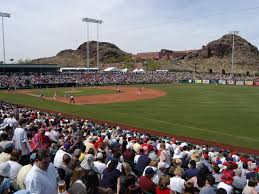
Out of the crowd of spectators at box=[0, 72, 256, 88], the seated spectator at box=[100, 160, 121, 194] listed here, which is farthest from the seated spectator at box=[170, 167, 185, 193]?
the crowd of spectators at box=[0, 72, 256, 88]

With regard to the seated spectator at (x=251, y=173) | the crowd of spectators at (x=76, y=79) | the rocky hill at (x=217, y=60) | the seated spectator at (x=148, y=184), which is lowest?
the seated spectator at (x=251, y=173)

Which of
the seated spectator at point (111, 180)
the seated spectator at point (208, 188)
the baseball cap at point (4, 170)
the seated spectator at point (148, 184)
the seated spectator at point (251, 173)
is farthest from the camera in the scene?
the seated spectator at point (251, 173)

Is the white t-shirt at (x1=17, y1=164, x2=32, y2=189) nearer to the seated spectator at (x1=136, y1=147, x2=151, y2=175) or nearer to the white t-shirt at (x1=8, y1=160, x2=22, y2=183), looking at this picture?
the white t-shirt at (x1=8, y1=160, x2=22, y2=183)

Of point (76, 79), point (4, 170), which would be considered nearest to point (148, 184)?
point (4, 170)

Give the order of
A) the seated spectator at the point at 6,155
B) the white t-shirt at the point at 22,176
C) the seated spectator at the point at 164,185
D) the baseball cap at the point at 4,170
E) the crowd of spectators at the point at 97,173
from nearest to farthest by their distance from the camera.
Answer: the crowd of spectators at the point at 97,173, the baseball cap at the point at 4,170, the white t-shirt at the point at 22,176, the seated spectator at the point at 164,185, the seated spectator at the point at 6,155

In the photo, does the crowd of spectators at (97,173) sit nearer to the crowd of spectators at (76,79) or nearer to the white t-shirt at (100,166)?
the white t-shirt at (100,166)

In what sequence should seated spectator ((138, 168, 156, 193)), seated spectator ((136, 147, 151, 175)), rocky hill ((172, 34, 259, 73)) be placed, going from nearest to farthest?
seated spectator ((138, 168, 156, 193)), seated spectator ((136, 147, 151, 175)), rocky hill ((172, 34, 259, 73))

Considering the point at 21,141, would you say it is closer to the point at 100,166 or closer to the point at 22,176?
the point at 100,166

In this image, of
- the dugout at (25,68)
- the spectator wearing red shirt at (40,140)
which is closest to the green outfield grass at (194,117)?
the spectator wearing red shirt at (40,140)

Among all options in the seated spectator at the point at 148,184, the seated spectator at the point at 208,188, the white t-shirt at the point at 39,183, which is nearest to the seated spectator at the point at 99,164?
the seated spectator at the point at 148,184

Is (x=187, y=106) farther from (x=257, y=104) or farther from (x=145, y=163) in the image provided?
(x=145, y=163)

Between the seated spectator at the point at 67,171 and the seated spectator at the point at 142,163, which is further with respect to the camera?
the seated spectator at the point at 142,163

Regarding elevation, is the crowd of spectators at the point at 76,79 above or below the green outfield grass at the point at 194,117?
above

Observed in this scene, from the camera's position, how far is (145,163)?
38.5 ft
